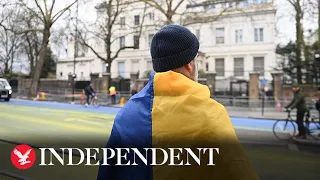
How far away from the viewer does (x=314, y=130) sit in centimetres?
590

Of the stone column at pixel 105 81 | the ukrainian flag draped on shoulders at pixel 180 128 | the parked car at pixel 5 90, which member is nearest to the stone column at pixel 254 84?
the stone column at pixel 105 81

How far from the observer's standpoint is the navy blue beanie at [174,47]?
0.74 metres

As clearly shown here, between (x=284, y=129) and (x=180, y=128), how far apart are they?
5994 mm

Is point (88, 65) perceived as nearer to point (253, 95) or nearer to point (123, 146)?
point (123, 146)

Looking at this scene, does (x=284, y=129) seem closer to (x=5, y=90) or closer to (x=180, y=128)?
(x=5, y=90)

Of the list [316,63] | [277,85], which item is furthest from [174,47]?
[277,85]

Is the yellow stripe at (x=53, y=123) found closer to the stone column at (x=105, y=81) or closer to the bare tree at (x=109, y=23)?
the bare tree at (x=109, y=23)

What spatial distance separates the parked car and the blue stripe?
88cm

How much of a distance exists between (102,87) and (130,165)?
11.8ft

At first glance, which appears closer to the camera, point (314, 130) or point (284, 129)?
point (314, 130)

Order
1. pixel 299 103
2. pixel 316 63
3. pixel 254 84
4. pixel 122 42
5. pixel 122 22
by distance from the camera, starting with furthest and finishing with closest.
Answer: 1. pixel 254 84
2. pixel 316 63
3. pixel 299 103
4. pixel 122 42
5. pixel 122 22

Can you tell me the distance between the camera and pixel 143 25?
223cm

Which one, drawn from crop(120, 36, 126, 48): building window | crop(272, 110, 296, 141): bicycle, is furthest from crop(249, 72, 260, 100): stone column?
crop(120, 36, 126, 48): building window

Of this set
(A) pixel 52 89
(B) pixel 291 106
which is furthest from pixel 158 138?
(B) pixel 291 106
